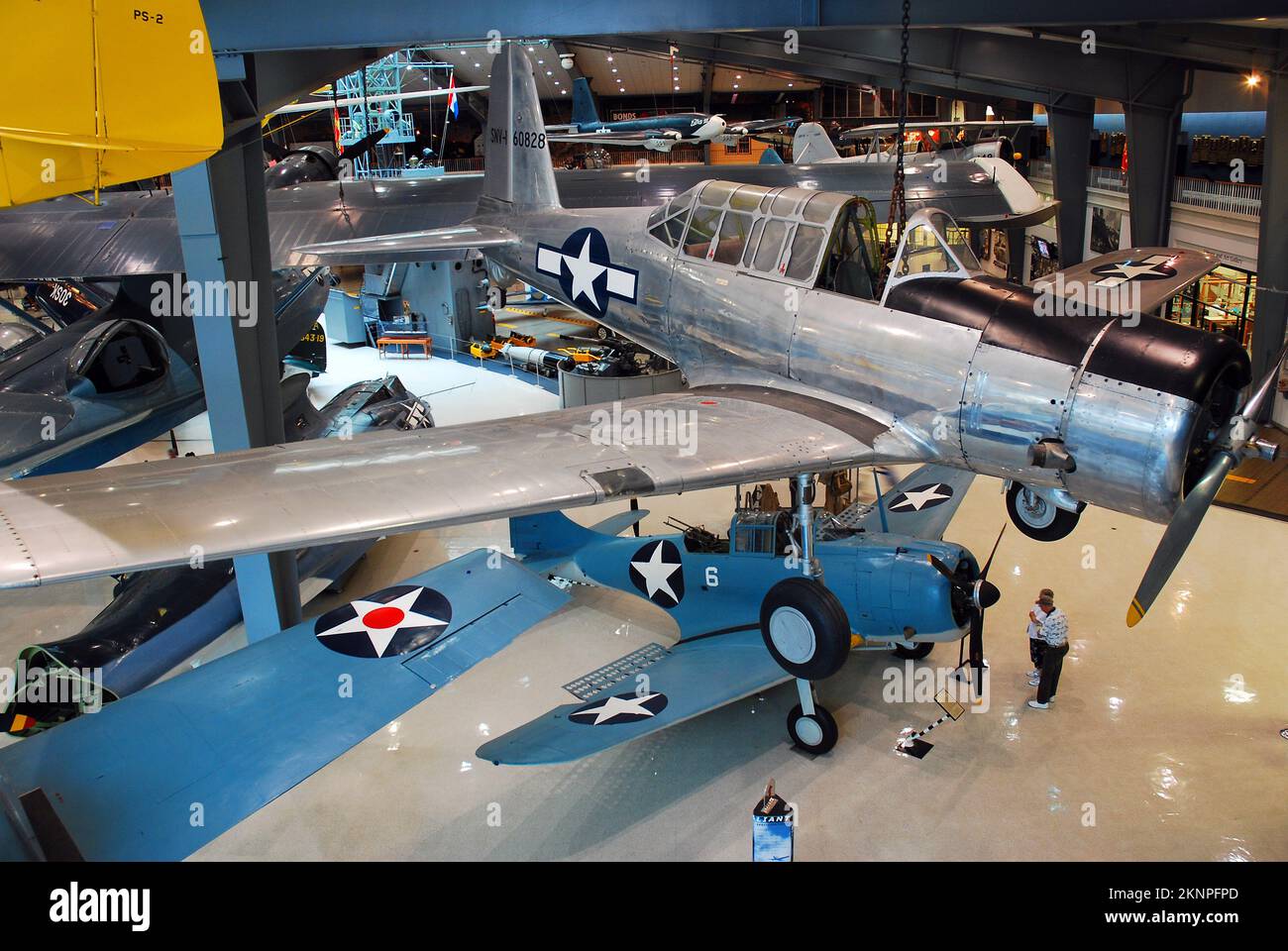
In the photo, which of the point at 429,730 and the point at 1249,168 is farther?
the point at 1249,168

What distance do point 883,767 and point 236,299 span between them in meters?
5.39

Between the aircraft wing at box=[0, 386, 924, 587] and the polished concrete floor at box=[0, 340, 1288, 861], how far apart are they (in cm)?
231

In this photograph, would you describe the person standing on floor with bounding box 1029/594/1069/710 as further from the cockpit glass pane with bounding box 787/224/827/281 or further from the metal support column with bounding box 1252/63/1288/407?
the metal support column with bounding box 1252/63/1288/407

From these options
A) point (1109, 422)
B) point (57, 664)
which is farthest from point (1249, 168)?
point (57, 664)

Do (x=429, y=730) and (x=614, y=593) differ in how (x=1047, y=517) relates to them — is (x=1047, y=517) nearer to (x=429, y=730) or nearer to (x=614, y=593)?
(x=614, y=593)

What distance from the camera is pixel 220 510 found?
3.90 m

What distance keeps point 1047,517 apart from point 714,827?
3.09 meters

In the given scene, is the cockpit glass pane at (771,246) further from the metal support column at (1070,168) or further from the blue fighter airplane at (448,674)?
the metal support column at (1070,168)

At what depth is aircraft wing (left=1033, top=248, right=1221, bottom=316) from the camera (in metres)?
5.34

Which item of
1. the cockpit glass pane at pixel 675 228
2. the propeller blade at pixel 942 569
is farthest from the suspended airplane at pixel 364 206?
the propeller blade at pixel 942 569

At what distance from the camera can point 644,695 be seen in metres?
6.15

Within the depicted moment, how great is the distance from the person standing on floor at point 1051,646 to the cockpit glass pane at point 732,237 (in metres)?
3.41

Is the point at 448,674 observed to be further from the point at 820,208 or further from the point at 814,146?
the point at 814,146
